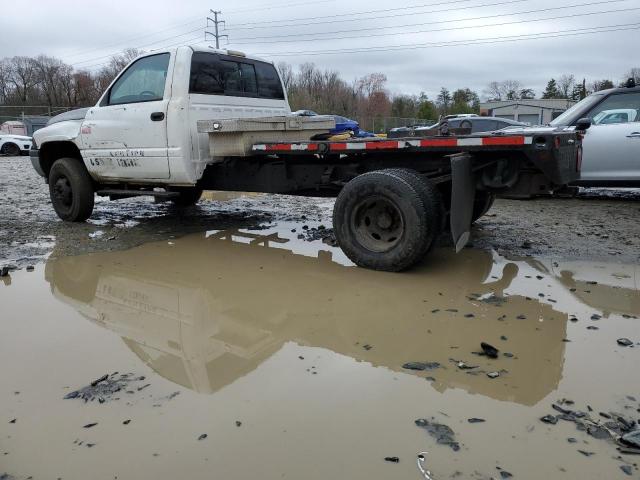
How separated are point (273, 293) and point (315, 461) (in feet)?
7.25

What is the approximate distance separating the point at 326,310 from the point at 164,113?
3172mm

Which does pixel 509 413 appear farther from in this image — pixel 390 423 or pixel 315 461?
pixel 315 461

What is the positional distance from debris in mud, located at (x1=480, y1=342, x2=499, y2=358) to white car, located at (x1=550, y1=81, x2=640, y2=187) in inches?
204

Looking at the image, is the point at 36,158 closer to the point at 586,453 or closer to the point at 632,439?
the point at 586,453

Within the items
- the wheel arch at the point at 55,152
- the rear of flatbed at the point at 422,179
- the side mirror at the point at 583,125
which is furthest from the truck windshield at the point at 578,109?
the wheel arch at the point at 55,152

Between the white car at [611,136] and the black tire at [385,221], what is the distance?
4.03m

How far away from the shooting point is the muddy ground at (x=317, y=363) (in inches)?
88.0

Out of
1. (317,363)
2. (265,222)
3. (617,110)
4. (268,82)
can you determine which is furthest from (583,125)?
(317,363)

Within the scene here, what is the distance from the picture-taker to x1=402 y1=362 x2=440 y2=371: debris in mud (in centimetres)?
298

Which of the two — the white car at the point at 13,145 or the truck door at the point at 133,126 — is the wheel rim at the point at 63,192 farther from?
the white car at the point at 13,145

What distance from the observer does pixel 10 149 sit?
23375 millimetres

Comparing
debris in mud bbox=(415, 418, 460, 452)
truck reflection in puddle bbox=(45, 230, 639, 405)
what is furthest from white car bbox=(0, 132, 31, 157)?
debris in mud bbox=(415, 418, 460, 452)

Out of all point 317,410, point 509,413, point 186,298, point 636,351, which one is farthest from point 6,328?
point 636,351

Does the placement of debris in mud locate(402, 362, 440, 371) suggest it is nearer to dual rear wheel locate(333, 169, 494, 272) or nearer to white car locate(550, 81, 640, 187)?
dual rear wheel locate(333, 169, 494, 272)
